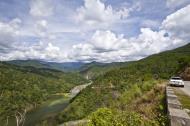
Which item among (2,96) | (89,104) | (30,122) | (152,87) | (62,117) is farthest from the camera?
(2,96)

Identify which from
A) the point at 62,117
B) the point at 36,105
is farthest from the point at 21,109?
the point at 62,117

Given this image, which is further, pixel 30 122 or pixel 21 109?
pixel 21 109

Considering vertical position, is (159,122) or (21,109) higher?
(159,122)

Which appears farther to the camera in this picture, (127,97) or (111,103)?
(111,103)

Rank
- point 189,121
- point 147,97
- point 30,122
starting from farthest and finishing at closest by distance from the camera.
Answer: point 30,122, point 147,97, point 189,121

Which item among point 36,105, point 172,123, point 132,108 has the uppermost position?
point 172,123

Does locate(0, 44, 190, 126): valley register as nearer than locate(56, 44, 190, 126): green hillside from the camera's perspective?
Yes

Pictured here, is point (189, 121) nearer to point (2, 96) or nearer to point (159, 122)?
point (159, 122)

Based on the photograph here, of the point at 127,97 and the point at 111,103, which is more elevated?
the point at 127,97

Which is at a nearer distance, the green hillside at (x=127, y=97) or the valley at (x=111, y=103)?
the valley at (x=111, y=103)

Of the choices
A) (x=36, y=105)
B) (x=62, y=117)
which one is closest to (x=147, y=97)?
(x=62, y=117)
